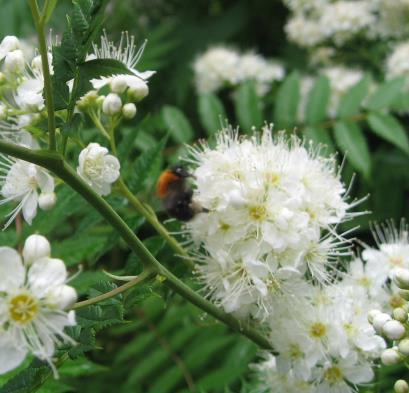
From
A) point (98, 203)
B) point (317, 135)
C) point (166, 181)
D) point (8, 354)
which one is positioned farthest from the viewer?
point (317, 135)

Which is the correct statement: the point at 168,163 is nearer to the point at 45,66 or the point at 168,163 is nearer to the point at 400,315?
the point at 400,315

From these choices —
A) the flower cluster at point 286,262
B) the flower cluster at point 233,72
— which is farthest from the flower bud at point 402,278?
the flower cluster at point 233,72

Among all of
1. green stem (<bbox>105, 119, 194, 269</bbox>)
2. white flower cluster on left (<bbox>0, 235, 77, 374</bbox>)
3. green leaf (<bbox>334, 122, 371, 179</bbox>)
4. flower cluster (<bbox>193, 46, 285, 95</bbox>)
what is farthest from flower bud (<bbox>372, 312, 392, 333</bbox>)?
flower cluster (<bbox>193, 46, 285, 95</bbox>)

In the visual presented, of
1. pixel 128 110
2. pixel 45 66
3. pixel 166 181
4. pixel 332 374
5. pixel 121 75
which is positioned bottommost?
pixel 332 374

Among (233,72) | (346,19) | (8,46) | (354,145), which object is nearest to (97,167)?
(8,46)

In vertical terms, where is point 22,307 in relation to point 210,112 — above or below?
above

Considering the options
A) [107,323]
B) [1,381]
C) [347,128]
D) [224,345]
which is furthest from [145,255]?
[347,128]

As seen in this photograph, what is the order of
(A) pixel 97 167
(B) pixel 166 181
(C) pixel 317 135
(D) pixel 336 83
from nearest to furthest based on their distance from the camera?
1. (A) pixel 97 167
2. (B) pixel 166 181
3. (C) pixel 317 135
4. (D) pixel 336 83

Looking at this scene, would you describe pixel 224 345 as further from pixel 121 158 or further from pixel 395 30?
pixel 395 30
